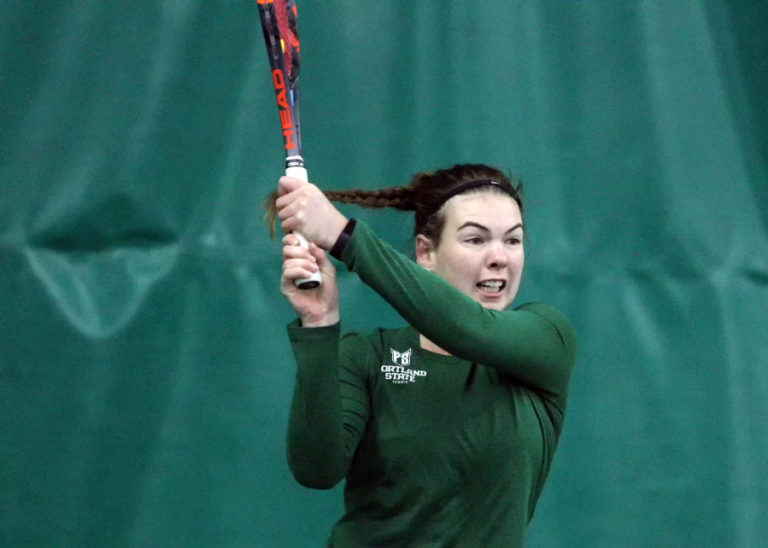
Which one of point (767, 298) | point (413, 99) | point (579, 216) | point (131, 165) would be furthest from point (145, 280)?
point (767, 298)

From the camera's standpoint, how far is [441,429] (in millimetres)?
1489

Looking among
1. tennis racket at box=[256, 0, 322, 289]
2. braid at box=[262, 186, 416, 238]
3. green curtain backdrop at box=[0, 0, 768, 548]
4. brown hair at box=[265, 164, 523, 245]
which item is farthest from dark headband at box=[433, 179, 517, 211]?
green curtain backdrop at box=[0, 0, 768, 548]

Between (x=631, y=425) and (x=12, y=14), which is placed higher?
(x=12, y=14)

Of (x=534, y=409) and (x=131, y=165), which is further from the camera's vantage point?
(x=131, y=165)

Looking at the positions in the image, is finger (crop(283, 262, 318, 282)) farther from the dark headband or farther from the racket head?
the dark headband

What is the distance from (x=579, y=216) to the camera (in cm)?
254

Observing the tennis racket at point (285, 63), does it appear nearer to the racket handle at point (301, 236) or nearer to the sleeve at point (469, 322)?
the racket handle at point (301, 236)

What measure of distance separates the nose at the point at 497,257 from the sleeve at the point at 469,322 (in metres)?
0.11

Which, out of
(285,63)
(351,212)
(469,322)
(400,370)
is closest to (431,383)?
(400,370)

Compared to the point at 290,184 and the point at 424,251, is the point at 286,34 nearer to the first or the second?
the point at 290,184

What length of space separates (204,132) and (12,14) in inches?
20.6

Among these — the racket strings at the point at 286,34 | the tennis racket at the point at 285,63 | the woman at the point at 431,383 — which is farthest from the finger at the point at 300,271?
the racket strings at the point at 286,34

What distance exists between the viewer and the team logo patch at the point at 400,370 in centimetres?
155

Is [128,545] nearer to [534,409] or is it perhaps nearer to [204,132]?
[204,132]
